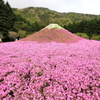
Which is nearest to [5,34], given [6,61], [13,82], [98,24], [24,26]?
[24,26]

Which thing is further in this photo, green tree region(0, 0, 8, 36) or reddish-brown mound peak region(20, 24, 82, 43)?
green tree region(0, 0, 8, 36)

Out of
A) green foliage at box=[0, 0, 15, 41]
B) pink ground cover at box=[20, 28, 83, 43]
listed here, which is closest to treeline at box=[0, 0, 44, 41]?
green foliage at box=[0, 0, 15, 41]

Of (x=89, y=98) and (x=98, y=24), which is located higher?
(x=98, y=24)

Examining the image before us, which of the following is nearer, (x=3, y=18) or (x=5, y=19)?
(x=3, y=18)

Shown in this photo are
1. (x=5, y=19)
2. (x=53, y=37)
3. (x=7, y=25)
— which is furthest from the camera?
(x=5, y=19)

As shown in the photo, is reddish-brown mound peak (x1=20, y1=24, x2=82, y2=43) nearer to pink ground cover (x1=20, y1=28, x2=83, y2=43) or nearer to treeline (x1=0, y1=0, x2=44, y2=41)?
pink ground cover (x1=20, y1=28, x2=83, y2=43)

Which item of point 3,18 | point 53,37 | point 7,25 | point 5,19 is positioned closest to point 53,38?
point 53,37

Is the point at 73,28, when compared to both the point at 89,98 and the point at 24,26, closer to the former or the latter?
the point at 24,26

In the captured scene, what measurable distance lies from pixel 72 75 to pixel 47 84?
71.4 inches

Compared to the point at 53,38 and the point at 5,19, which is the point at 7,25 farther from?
the point at 53,38

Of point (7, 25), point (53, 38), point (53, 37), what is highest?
point (7, 25)

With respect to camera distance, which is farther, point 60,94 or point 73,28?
point 73,28

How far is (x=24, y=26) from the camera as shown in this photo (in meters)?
66.6

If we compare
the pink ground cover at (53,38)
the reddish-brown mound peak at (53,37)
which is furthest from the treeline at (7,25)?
the pink ground cover at (53,38)
